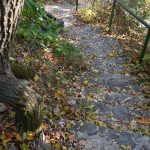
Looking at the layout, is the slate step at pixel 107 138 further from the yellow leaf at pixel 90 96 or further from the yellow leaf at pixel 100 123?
the yellow leaf at pixel 90 96

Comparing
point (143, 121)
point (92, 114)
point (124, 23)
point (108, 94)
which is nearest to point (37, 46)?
point (108, 94)

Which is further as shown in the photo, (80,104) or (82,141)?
(80,104)

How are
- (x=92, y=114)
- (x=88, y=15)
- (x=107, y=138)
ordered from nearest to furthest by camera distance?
(x=107, y=138)
(x=92, y=114)
(x=88, y=15)

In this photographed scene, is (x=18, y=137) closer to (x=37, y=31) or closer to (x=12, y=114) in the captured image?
(x=12, y=114)

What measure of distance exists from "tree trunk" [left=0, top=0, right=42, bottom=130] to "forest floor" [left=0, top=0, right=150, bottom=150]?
0.88 ft

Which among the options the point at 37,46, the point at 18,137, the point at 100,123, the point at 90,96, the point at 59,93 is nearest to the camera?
the point at 18,137

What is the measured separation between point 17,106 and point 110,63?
4.40 meters

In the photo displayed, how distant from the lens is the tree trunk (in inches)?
105

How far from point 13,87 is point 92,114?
1871mm

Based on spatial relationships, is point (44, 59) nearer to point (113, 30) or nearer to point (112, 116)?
point (112, 116)

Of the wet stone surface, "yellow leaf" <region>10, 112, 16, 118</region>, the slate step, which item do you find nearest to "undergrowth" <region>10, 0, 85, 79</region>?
the wet stone surface

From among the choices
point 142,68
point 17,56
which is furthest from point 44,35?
point 142,68

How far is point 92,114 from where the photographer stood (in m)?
4.76

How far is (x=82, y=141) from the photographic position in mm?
4023
